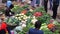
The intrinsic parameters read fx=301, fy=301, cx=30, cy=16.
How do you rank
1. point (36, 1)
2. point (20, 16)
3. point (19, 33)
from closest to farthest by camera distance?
1. point (19, 33)
2. point (20, 16)
3. point (36, 1)

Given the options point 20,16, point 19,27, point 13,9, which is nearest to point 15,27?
point 19,27

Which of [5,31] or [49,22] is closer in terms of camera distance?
[5,31]

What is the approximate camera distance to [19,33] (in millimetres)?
11219

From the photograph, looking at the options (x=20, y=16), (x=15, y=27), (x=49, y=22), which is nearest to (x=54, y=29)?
(x=49, y=22)

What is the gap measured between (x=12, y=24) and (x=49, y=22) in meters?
1.54

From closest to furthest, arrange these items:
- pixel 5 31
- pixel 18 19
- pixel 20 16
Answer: pixel 5 31, pixel 18 19, pixel 20 16

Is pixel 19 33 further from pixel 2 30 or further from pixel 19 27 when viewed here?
pixel 2 30

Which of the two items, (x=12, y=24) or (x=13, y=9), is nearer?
(x=12, y=24)

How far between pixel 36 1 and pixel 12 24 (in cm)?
997

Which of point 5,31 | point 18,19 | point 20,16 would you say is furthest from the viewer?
point 20,16

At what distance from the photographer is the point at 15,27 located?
12.2 m

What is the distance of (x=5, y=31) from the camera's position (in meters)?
8.92

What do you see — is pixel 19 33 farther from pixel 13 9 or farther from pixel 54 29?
pixel 13 9

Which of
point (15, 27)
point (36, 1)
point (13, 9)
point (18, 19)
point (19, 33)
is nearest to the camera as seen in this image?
point (19, 33)
